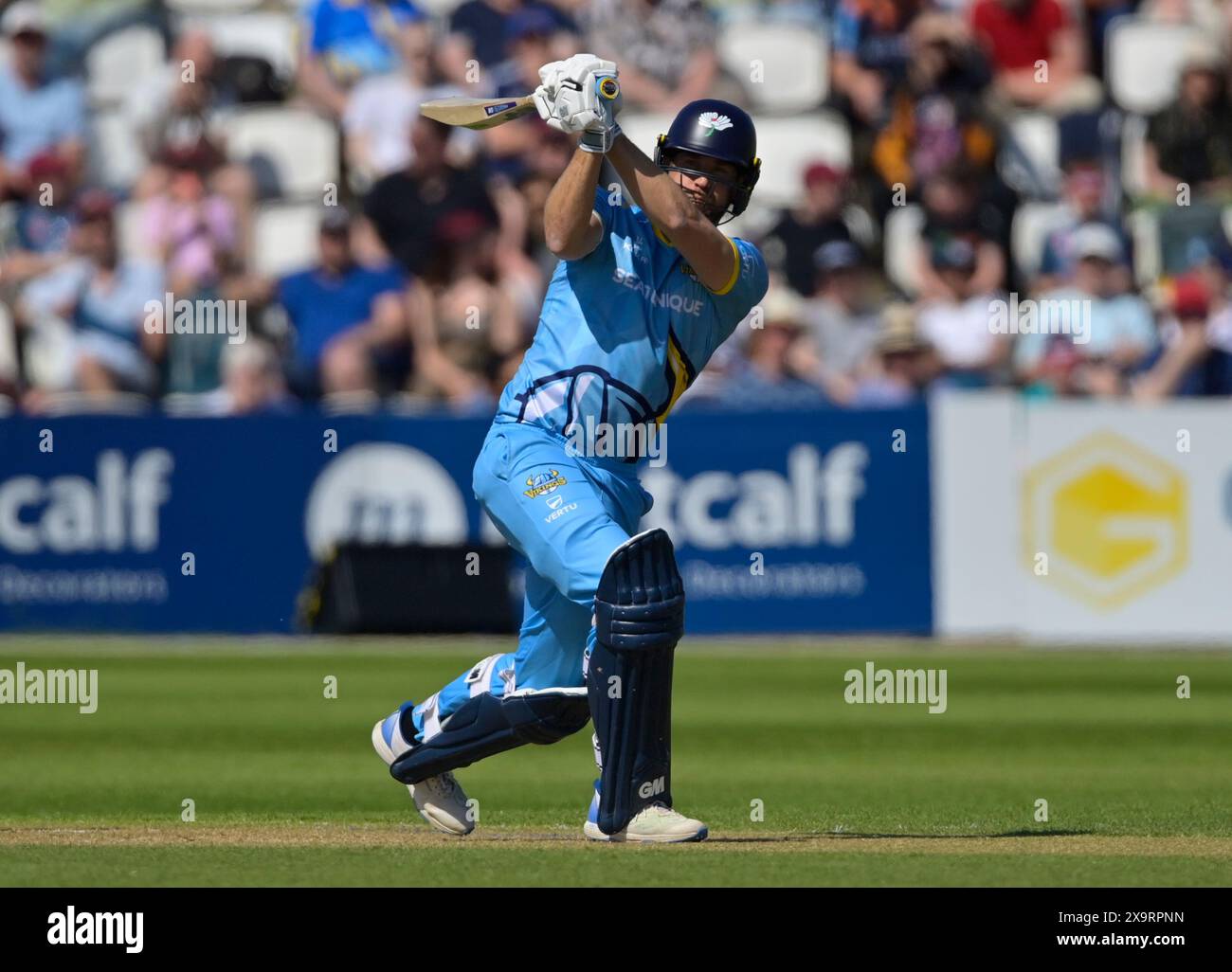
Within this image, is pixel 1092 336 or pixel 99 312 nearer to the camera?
pixel 1092 336

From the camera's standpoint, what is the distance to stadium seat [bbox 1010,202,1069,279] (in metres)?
18.2

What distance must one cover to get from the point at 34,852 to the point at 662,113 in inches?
502

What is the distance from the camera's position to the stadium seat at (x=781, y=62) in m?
19.6

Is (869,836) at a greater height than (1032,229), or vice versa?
(1032,229)

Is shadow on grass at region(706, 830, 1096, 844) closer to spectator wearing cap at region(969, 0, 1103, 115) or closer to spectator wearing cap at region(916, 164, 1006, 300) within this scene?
spectator wearing cap at region(916, 164, 1006, 300)

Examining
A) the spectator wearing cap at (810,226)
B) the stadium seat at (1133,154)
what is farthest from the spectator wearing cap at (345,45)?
the stadium seat at (1133,154)

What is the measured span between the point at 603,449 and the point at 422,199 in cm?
1064

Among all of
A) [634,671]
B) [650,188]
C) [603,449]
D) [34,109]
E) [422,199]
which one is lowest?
[634,671]

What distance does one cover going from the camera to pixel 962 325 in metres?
17.7

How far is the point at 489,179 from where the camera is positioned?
18.0 m

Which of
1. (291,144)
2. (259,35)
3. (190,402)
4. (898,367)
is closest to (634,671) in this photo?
(898,367)

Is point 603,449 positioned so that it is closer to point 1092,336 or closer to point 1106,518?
point 1106,518

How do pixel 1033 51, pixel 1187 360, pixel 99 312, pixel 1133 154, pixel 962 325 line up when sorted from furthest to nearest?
1. pixel 1033 51
2. pixel 1133 154
3. pixel 962 325
4. pixel 99 312
5. pixel 1187 360
